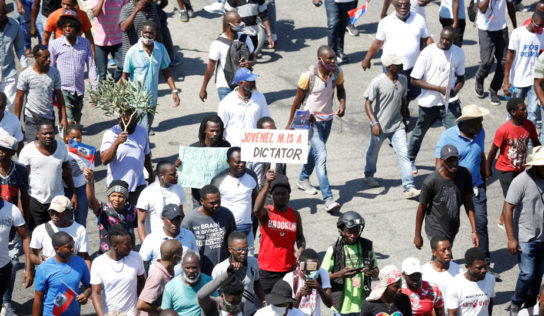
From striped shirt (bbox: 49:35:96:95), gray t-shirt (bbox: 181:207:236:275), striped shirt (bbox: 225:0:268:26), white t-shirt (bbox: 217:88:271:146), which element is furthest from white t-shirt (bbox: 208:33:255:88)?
gray t-shirt (bbox: 181:207:236:275)

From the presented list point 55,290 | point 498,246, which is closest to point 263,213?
point 55,290

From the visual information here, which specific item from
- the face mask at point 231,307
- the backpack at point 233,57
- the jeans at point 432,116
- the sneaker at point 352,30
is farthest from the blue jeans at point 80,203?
the sneaker at point 352,30

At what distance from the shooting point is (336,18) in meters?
15.3

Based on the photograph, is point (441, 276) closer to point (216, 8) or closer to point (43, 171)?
point (43, 171)

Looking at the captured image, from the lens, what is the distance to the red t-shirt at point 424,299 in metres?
7.95

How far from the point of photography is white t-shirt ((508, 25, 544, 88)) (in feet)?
42.7

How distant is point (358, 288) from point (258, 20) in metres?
7.99

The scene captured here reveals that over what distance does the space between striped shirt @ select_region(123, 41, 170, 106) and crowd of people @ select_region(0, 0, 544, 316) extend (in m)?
0.02

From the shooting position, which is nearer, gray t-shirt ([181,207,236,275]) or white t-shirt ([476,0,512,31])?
gray t-shirt ([181,207,236,275])

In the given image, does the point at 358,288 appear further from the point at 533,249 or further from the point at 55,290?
the point at 55,290

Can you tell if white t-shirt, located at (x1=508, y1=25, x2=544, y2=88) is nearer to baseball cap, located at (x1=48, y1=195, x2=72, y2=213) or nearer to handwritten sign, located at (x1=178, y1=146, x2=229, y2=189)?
handwritten sign, located at (x1=178, y1=146, x2=229, y2=189)

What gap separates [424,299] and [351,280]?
0.77 m

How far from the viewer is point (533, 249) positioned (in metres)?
9.46

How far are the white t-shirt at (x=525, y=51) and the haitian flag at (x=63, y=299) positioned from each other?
7820mm
